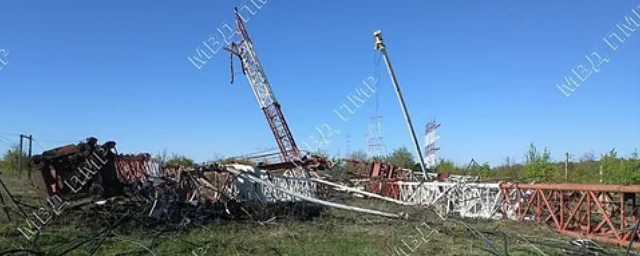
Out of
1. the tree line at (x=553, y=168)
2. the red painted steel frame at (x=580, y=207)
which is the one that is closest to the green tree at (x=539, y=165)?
the tree line at (x=553, y=168)

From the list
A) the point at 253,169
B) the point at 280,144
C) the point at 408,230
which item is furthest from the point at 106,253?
the point at 280,144

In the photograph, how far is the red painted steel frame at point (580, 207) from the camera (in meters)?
8.16

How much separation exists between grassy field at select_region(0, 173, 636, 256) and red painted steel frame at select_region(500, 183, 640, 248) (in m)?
0.42

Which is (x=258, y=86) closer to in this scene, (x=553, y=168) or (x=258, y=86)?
(x=258, y=86)

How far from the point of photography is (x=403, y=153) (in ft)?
103

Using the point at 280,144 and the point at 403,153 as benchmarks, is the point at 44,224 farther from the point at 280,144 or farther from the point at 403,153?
the point at 403,153

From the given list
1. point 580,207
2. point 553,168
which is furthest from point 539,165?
point 580,207

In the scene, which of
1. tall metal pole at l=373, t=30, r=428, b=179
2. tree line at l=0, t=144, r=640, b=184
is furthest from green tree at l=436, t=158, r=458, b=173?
tall metal pole at l=373, t=30, r=428, b=179

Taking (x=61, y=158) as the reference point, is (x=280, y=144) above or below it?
above

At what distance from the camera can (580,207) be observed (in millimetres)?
9078

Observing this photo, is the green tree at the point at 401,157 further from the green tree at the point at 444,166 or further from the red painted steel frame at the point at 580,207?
the red painted steel frame at the point at 580,207

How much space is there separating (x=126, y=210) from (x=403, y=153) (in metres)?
23.7

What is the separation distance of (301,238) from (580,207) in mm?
4989

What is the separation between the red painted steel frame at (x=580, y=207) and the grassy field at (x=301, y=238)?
417mm
